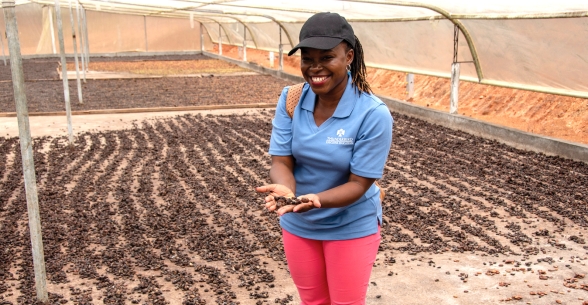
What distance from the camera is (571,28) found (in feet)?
27.9

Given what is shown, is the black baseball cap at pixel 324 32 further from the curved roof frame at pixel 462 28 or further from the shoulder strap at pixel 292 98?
the curved roof frame at pixel 462 28

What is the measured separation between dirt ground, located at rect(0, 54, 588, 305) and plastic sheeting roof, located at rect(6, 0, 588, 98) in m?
1.78

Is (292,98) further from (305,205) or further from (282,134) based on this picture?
(305,205)

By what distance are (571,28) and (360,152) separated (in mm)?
7477

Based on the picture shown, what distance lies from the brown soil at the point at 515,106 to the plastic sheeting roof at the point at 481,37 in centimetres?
101

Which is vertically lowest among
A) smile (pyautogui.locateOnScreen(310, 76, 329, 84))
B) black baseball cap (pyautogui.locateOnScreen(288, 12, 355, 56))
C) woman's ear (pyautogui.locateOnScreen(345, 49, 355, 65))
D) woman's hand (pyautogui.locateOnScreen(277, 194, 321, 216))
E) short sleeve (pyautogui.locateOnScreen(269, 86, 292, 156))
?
woman's hand (pyautogui.locateOnScreen(277, 194, 321, 216))

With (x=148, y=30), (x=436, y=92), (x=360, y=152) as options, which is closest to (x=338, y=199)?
(x=360, y=152)

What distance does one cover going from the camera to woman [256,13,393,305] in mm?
2223

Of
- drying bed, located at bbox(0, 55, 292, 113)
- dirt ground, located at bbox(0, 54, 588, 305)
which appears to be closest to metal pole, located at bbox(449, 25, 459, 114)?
dirt ground, located at bbox(0, 54, 588, 305)

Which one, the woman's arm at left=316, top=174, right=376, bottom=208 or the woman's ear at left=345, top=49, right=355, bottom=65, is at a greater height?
the woman's ear at left=345, top=49, right=355, bottom=65

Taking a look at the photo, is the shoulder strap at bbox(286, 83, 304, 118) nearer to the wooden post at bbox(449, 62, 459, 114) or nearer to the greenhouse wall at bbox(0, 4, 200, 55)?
the wooden post at bbox(449, 62, 459, 114)

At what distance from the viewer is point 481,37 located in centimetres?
1040

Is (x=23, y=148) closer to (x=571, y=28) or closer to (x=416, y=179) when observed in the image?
(x=416, y=179)

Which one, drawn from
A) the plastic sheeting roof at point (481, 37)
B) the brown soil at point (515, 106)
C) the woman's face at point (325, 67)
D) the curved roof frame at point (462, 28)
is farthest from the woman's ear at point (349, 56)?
the curved roof frame at point (462, 28)
